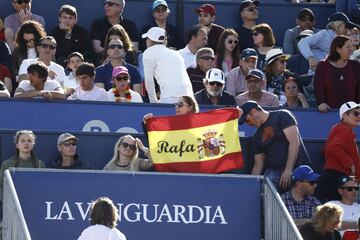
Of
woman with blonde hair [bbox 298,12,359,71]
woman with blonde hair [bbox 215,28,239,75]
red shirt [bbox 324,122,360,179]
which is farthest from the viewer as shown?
woman with blonde hair [bbox 298,12,359,71]

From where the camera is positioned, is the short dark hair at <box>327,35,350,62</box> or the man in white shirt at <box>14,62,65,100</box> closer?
the man in white shirt at <box>14,62,65,100</box>

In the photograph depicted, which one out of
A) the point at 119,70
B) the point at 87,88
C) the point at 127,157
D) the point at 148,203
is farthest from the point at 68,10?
the point at 148,203

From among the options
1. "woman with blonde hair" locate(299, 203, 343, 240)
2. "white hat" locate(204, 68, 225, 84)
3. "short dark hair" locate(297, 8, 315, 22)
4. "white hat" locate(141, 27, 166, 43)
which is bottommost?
"woman with blonde hair" locate(299, 203, 343, 240)

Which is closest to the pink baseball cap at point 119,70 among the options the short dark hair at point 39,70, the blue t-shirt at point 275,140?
the short dark hair at point 39,70

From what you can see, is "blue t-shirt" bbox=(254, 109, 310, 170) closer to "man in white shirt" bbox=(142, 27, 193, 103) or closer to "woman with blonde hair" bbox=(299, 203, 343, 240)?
"man in white shirt" bbox=(142, 27, 193, 103)

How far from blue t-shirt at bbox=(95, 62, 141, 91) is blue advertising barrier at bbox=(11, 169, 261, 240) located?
322 cm

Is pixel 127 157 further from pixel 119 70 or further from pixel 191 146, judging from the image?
pixel 119 70

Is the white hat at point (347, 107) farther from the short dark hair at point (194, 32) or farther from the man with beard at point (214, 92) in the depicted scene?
the short dark hair at point (194, 32)

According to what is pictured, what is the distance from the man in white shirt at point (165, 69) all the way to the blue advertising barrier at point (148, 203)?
2.09m

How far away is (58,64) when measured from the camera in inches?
843

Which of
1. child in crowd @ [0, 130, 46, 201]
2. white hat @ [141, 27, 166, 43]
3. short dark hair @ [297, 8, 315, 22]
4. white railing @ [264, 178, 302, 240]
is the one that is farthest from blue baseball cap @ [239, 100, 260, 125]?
short dark hair @ [297, 8, 315, 22]

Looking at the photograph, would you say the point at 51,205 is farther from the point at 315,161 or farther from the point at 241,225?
the point at 315,161

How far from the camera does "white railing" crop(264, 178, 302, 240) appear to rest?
639 inches

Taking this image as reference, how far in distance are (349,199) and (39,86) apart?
4287 mm
